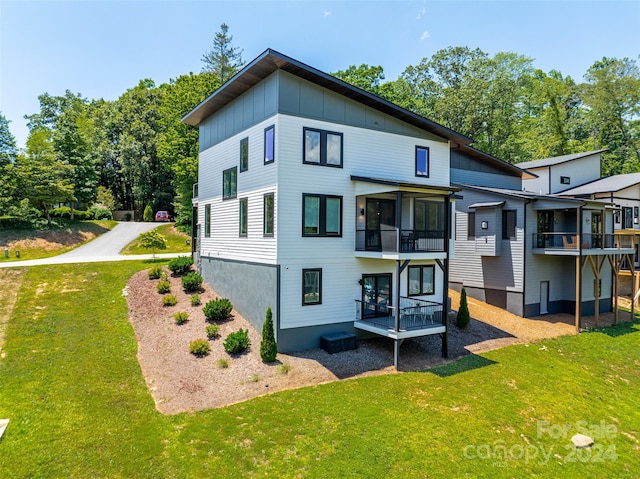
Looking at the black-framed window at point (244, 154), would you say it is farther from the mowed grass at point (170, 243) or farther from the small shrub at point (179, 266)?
the mowed grass at point (170, 243)

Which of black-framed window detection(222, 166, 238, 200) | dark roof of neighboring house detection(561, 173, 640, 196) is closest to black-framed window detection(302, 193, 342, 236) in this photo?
black-framed window detection(222, 166, 238, 200)

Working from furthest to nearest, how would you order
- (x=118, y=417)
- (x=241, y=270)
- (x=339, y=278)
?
(x=241, y=270) → (x=339, y=278) → (x=118, y=417)

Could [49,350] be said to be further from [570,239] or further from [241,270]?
[570,239]

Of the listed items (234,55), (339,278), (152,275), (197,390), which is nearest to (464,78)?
(234,55)

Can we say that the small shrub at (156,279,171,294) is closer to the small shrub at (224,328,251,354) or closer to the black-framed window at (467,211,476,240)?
the small shrub at (224,328,251,354)

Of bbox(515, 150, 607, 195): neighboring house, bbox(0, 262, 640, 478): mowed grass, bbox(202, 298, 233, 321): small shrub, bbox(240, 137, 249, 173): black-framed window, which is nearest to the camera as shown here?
bbox(0, 262, 640, 478): mowed grass

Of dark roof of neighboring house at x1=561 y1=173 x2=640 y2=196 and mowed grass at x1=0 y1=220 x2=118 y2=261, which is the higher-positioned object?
dark roof of neighboring house at x1=561 y1=173 x2=640 y2=196

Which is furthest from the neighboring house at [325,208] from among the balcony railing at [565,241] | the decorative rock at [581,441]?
the balcony railing at [565,241]
